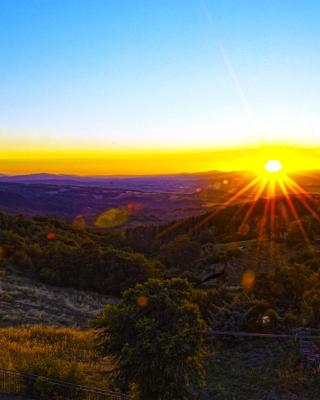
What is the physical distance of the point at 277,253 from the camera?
3675 centimetres

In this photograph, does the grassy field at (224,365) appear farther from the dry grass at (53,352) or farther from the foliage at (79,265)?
the foliage at (79,265)

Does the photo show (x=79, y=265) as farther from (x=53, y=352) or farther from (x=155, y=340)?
(x=155, y=340)

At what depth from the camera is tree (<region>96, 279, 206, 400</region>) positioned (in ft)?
27.1

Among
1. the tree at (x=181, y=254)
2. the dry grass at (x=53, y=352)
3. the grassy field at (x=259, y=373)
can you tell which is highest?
the grassy field at (x=259, y=373)

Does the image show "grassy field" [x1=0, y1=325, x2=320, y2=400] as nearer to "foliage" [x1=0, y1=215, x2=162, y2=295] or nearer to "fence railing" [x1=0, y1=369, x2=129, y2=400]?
"fence railing" [x1=0, y1=369, x2=129, y2=400]

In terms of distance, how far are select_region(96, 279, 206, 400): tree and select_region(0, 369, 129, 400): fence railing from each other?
1.18 meters

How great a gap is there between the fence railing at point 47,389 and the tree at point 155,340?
3.87 feet

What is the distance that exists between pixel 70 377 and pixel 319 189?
184m

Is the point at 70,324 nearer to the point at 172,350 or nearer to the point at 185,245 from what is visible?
the point at 172,350

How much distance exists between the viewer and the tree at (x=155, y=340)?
8258 mm

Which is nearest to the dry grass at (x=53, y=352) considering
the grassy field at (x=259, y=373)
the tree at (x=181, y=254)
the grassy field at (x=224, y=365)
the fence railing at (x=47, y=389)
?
the grassy field at (x=224, y=365)

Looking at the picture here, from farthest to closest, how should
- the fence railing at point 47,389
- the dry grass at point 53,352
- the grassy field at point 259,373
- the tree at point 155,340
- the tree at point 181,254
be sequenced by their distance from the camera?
the tree at point 181,254 < the dry grass at point 53,352 < the grassy field at point 259,373 < the fence railing at point 47,389 < the tree at point 155,340

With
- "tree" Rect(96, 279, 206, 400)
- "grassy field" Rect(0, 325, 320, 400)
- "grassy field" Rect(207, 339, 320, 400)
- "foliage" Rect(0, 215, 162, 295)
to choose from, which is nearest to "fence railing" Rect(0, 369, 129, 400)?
"grassy field" Rect(0, 325, 320, 400)

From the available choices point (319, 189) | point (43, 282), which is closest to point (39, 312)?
point (43, 282)
